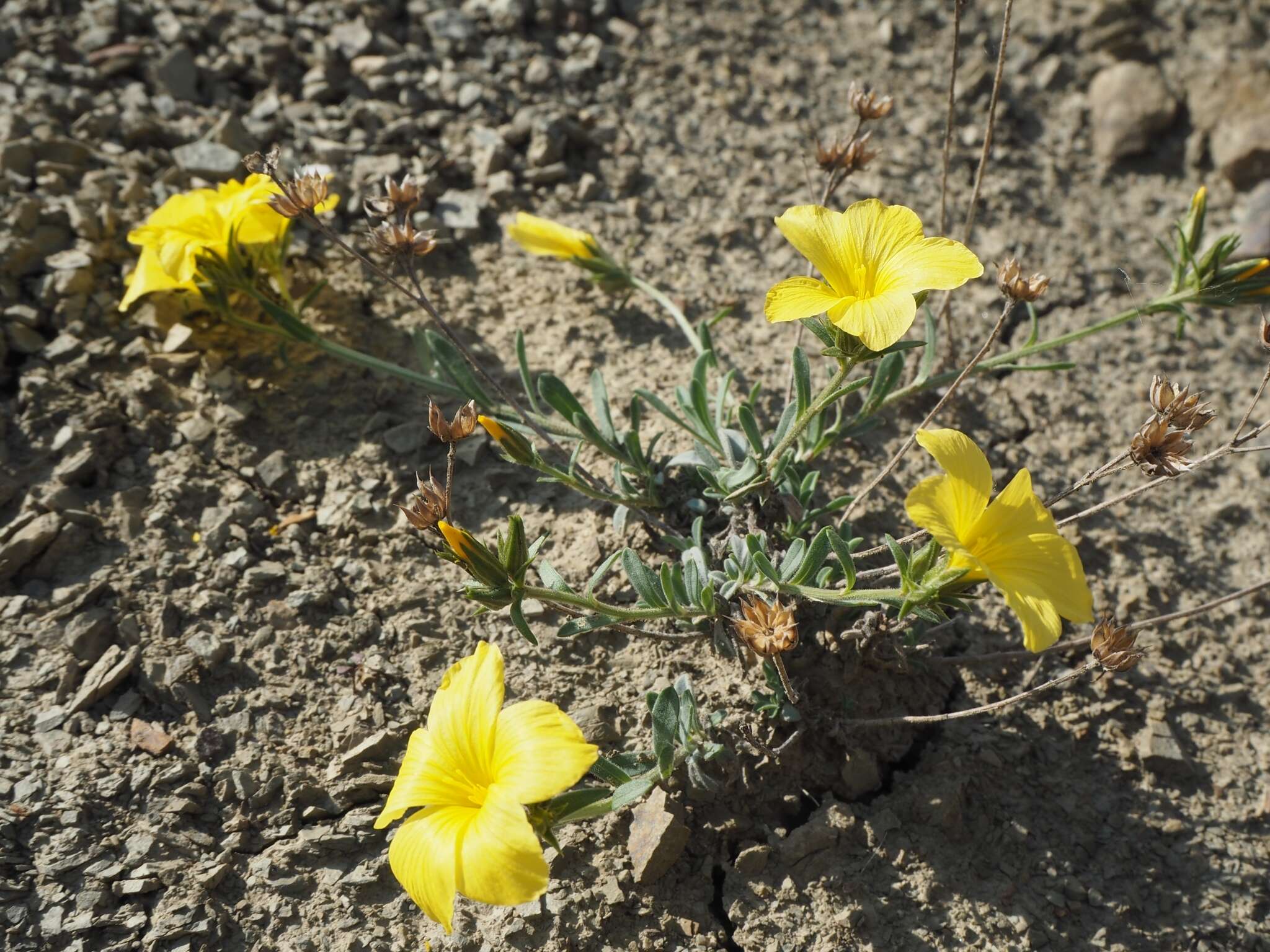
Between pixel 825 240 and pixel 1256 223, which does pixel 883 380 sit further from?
pixel 1256 223

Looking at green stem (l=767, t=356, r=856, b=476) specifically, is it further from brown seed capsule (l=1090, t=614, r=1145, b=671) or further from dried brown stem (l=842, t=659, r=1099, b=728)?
brown seed capsule (l=1090, t=614, r=1145, b=671)

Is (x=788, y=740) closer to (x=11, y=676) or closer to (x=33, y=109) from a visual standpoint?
(x=11, y=676)

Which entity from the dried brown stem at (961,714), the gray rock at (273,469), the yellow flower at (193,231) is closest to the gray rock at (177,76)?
the yellow flower at (193,231)

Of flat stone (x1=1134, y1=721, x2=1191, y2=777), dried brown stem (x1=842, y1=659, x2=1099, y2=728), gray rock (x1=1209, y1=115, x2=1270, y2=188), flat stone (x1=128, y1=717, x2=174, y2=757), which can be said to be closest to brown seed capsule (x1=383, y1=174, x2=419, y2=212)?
flat stone (x1=128, y1=717, x2=174, y2=757)

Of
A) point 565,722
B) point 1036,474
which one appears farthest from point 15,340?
point 1036,474

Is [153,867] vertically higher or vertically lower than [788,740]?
lower

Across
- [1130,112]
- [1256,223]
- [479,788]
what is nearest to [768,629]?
[479,788]
